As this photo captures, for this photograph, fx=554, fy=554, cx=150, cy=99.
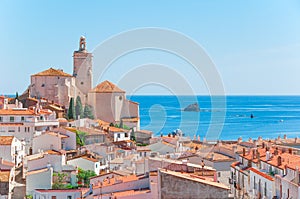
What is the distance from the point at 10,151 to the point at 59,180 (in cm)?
341

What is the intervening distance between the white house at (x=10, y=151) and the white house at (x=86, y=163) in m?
2.35

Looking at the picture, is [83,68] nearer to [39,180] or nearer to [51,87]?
[51,87]

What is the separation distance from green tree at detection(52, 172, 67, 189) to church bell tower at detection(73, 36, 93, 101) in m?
26.0

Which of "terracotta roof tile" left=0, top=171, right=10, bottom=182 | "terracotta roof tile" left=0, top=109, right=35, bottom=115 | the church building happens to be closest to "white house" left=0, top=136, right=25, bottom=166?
"terracotta roof tile" left=0, top=171, right=10, bottom=182

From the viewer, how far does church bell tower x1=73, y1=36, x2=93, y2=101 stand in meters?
47.7

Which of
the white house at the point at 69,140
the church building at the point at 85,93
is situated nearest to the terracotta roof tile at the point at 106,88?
the church building at the point at 85,93

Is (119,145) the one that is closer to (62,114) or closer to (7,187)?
(62,114)

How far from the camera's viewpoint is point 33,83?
4331 cm

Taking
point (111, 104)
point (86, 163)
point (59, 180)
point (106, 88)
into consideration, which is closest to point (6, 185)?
point (59, 180)

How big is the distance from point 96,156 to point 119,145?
14.5 feet

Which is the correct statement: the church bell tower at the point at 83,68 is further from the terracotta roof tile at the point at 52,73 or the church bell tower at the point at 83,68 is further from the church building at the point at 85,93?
the terracotta roof tile at the point at 52,73

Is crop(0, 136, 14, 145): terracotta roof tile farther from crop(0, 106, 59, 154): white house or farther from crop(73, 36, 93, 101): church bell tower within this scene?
crop(73, 36, 93, 101): church bell tower

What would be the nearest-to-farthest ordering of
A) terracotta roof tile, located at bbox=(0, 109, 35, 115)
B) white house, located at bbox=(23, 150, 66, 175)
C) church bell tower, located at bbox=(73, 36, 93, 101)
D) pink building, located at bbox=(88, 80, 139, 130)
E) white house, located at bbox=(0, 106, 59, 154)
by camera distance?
1. white house, located at bbox=(23, 150, 66, 175)
2. white house, located at bbox=(0, 106, 59, 154)
3. terracotta roof tile, located at bbox=(0, 109, 35, 115)
4. pink building, located at bbox=(88, 80, 139, 130)
5. church bell tower, located at bbox=(73, 36, 93, 101)

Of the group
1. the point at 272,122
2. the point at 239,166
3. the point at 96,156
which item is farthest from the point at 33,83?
the point at 272,122
